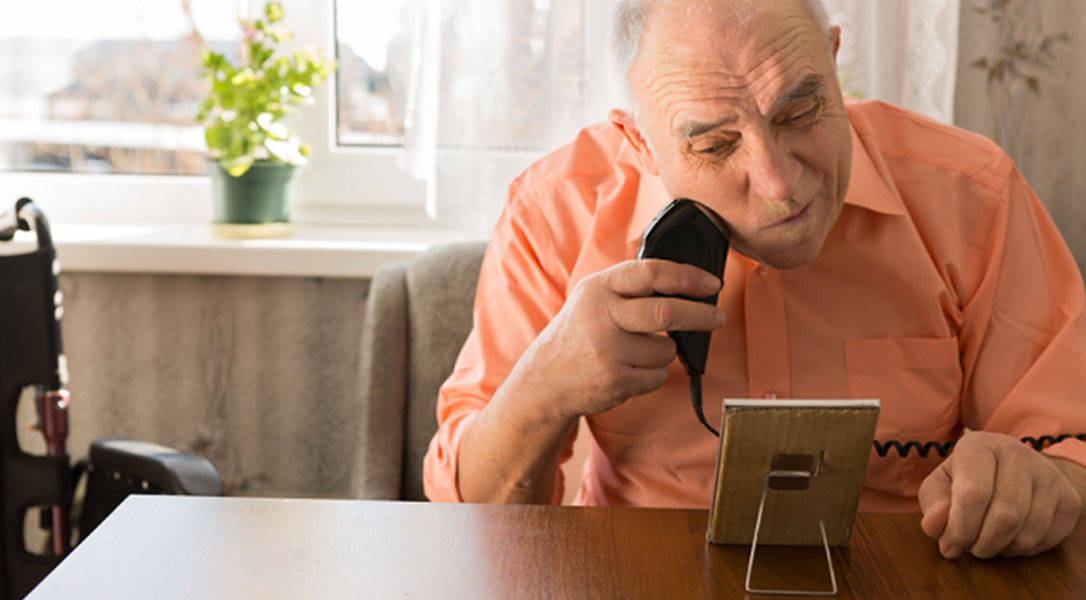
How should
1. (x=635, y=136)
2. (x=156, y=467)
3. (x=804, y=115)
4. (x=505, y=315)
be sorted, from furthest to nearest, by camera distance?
1. (x=156, y=467)
2. (x=505, y=315)
3. (x=635, y=136)
4. (x=804, y=115)

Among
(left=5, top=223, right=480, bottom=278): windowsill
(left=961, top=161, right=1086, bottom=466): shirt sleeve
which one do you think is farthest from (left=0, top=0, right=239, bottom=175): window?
(left=961, top=161, right=1086, bottom=466): shirt sleeve

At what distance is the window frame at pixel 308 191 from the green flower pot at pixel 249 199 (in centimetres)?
15

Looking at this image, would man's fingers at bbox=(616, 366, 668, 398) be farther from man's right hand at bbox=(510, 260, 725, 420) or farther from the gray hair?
the gray hair

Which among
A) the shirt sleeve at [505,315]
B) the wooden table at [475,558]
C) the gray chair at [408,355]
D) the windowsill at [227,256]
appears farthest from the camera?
the windowsill at [227,256]

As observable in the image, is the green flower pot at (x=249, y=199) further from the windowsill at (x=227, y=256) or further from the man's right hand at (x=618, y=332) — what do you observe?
the man's right hand at (x=618, y=332)

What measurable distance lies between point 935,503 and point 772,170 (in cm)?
37

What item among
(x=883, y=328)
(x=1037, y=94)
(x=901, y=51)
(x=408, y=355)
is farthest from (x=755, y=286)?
(x=1037, y=94)

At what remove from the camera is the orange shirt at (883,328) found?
127cm

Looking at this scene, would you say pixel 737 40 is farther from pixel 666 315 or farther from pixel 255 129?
pixel 255 129

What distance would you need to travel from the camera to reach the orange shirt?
4.17 feet

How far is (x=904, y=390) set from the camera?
4.17 feet

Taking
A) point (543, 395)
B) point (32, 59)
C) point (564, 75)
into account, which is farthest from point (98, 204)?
point (543, 395)

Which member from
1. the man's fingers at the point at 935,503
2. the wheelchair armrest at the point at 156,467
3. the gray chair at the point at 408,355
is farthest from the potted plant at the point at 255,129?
the man's fingers at the point at 935,503

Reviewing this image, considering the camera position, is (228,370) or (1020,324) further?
(228,370)
